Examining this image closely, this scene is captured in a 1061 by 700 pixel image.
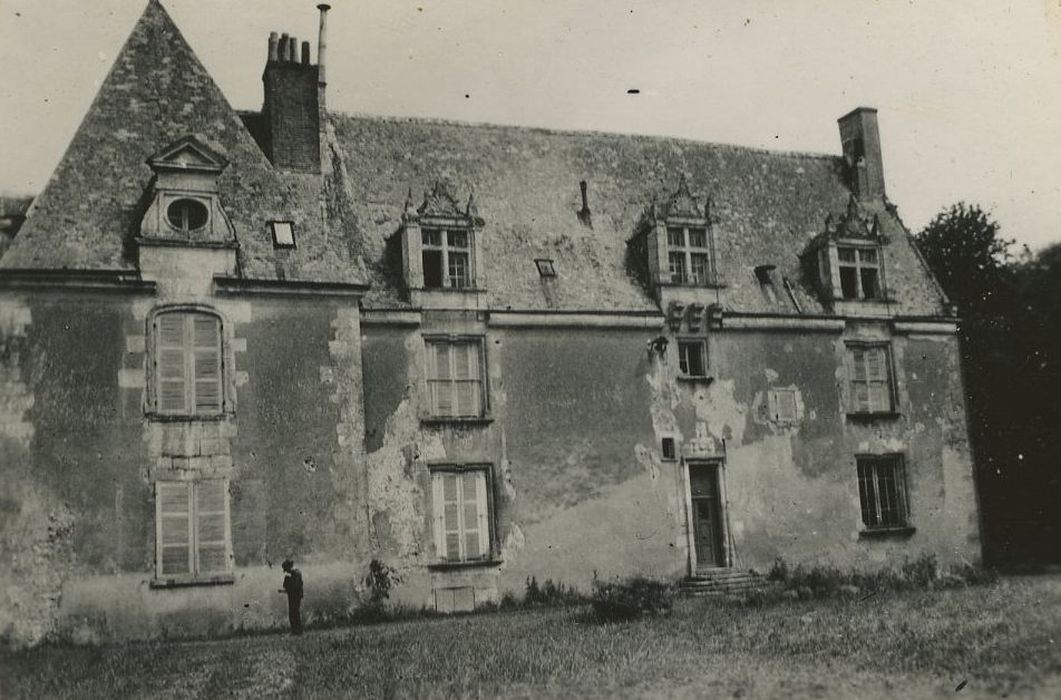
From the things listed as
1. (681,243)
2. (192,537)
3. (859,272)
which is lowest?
(192,537)

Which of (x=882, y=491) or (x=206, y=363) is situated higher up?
(x=206, y=363)

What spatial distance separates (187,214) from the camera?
18656mm

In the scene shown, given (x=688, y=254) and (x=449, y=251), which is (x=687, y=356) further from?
(x=449, y=251)

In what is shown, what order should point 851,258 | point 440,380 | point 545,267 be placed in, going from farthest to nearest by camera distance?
point 851,258
point 545,267
point 440,380

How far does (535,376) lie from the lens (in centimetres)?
2152

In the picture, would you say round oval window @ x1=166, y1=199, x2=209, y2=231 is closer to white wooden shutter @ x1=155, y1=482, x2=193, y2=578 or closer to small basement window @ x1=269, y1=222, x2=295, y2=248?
small basement window @ x1=269, y1=222, x2=295, y2=248

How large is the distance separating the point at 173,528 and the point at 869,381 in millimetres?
15601

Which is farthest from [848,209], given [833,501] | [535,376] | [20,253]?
[20,253]

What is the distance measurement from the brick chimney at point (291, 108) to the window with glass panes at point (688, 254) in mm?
7843

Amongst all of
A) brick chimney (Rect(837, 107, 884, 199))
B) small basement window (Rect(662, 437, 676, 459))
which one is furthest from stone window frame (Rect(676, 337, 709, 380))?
brick chimney (Rect(837, 107, 884, 199))

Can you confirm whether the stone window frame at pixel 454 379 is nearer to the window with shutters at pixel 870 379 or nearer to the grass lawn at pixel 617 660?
the grass lawn at pixel 617 660

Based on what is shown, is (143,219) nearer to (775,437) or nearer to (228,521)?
(228,521)

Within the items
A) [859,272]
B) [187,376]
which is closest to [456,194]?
[187,376]

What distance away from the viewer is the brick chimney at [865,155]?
2711 centimetres
